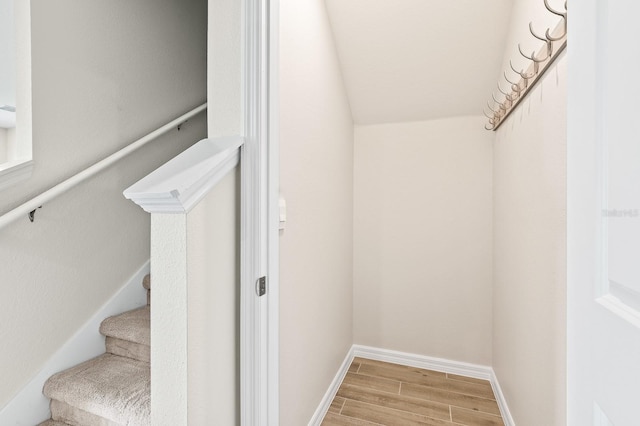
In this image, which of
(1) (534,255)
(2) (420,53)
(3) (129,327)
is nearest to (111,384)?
(3) (129,327)

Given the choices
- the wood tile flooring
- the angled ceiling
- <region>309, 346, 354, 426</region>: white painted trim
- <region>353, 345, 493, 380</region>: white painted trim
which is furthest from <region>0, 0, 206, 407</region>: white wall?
<region>353, 345, 493, 380</region>: white painted trim

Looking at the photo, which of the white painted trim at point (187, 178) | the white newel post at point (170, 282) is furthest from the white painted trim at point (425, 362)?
the white painted trim at point (187, 178)

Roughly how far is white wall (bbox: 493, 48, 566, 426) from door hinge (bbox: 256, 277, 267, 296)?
1.00 meters

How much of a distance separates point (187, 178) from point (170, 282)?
0.26 meters

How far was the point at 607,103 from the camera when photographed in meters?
0.50

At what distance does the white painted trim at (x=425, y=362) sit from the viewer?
217 cm

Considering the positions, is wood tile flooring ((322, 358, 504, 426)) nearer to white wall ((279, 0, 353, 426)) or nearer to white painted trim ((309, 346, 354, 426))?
white painted trim ((309, 346, 354, 426))

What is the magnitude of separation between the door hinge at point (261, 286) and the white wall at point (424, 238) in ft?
5.08

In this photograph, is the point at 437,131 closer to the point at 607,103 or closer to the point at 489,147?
the point at 489,147

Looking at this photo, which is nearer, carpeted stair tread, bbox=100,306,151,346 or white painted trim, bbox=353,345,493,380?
carpeted stair tread, bbox=100,306,151,346

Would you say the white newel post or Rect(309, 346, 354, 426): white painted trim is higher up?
the white newel post

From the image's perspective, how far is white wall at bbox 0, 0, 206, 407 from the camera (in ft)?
4.15

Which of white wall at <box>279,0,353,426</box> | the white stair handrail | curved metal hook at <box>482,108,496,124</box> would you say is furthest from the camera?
curved metal hook at <box>482,108,496,124</box>

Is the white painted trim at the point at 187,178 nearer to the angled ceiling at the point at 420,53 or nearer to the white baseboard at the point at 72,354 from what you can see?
the white baseboard at the point at 72,354
